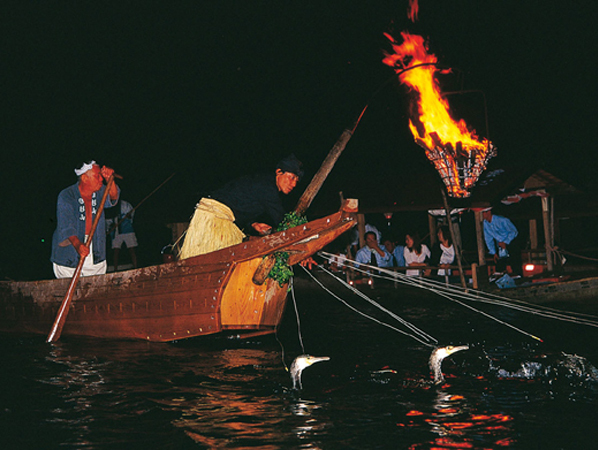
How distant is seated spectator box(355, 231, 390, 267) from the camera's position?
1639 centimetres

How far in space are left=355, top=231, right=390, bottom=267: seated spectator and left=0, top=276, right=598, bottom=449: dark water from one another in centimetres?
595

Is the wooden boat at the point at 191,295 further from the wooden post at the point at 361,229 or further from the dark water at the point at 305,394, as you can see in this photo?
the wooden post at the point at 361,229

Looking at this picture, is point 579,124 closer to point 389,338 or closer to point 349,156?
point 349,156

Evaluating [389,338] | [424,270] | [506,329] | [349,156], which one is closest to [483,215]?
[424,270]

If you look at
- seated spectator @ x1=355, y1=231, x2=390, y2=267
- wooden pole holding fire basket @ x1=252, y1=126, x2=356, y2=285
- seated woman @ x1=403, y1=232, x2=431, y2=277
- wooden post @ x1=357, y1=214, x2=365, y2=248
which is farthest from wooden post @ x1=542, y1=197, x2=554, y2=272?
wooden pole holding fire basket @ x1=252, y1=126, x2=356, y2=285

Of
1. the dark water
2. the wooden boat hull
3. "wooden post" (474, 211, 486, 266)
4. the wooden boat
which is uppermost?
"wooden post" (474, 211, 486, 266)

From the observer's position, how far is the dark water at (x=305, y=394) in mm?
5430

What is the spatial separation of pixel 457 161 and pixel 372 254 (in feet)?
17.4

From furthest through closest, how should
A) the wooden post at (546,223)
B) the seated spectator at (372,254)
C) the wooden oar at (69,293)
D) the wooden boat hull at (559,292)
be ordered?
the seated spectator at (372,254) < the wooden post at (546,223) < the wooden boat hull at (559,292) < the wooden oar at (69,293)

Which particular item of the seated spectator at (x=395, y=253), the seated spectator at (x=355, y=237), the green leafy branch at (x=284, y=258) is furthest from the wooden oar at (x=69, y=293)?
the seated spectator at (x=355, y=237)

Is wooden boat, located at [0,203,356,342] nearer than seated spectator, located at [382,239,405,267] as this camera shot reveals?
Yes

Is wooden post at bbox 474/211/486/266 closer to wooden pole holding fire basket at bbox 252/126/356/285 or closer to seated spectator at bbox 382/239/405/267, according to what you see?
seated spectator at bbox 382/239/405/267

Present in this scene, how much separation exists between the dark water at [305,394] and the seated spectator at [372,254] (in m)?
5.95

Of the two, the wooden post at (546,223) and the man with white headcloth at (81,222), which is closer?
the man with white headcloth at (81,222)
